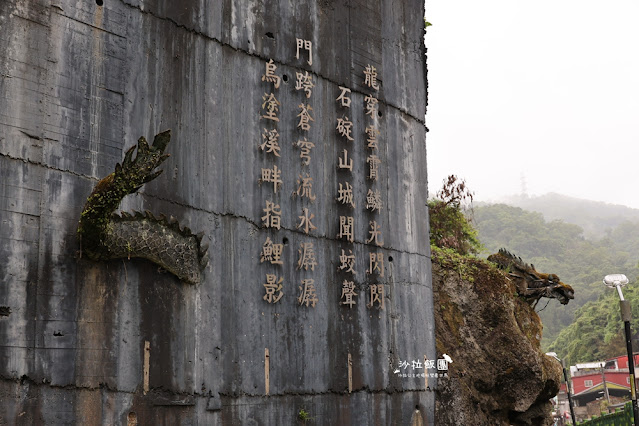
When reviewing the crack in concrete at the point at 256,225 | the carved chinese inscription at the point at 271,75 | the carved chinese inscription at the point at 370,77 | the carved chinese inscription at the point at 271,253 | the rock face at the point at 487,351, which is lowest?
the rock face at the point at 487,351

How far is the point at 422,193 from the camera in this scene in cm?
1040

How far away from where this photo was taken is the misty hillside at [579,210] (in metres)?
133

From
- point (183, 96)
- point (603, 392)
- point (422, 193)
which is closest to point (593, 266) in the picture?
point (603, 392)

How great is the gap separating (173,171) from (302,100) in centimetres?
221

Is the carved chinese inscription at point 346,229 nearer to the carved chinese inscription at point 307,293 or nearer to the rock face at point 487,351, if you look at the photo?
the carved chinese inscription at point 307,293

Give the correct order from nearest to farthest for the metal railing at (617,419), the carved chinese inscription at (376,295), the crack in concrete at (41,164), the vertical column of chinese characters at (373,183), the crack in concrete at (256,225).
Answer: the crack in concrete at (41,164), the crack in concrete at (256,225), the carved chinese inscription at (376,295), the vertical column of chinese characters at (373,183), the metal railing at (617,419)

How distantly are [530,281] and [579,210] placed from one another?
140624 millimetres

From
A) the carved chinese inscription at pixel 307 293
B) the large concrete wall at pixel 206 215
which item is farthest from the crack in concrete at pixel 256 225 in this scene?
the carved chinese inscription at pixel 307 293

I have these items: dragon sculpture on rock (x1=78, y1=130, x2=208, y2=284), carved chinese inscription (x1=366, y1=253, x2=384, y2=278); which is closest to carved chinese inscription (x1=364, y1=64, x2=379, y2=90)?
carved chinese inscription (x1=366, y1=253, x2=384, y2=278)

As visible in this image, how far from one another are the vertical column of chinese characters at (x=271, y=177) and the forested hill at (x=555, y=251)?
49831 millimetres

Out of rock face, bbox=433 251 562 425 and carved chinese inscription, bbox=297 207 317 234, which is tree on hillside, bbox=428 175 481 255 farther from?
carved chinese inscription, bbox=297 207 317 234

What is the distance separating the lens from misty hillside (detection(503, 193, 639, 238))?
133 m

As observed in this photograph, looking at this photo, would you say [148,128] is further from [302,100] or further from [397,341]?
[397,341]

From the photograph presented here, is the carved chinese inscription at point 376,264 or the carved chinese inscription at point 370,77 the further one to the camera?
the carved chinese inscription at point 370,77
